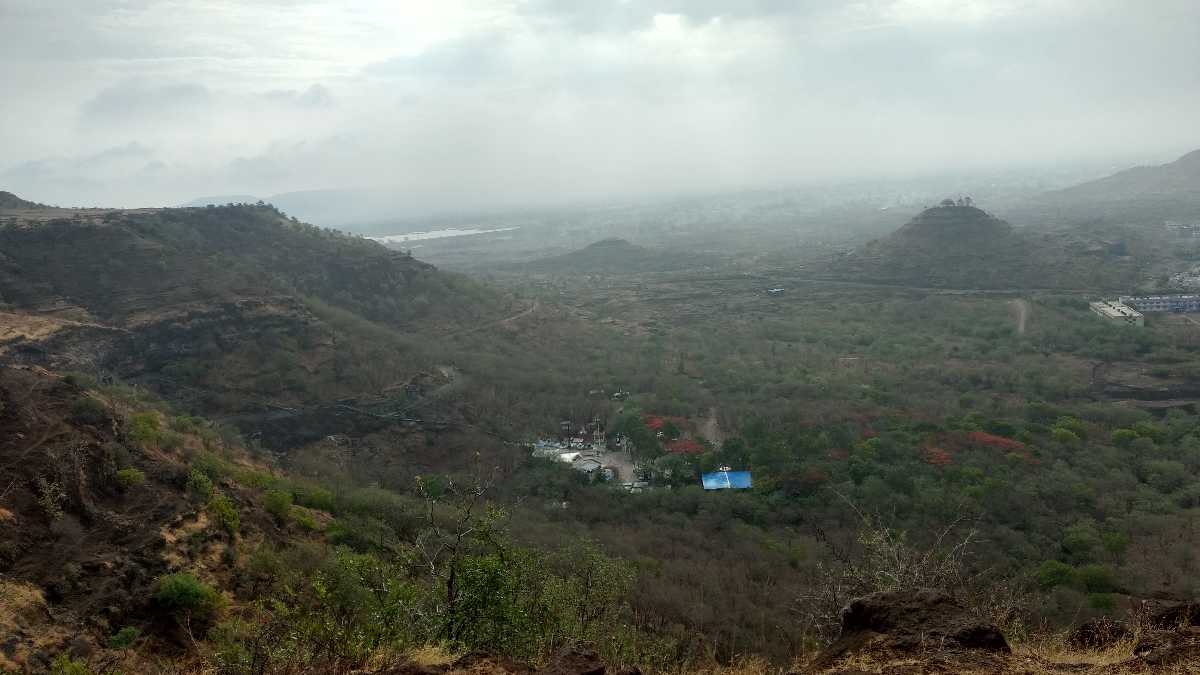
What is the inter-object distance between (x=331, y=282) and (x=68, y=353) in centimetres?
2487

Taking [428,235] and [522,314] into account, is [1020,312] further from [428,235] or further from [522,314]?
[428,235]

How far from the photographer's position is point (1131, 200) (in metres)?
130

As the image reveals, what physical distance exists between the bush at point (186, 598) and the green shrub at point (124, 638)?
2.56ft

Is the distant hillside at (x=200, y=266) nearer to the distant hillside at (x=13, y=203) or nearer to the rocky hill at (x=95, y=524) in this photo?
the distant hillside at (x=13, y=203)

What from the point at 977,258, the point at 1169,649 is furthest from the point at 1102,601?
the point at 977,258

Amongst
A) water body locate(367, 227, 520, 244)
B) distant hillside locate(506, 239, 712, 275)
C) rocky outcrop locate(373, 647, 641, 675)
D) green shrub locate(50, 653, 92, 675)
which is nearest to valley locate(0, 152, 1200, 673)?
rocky outcrop locate(373, 647, 641, 675)

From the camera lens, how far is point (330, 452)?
3278 centimetres

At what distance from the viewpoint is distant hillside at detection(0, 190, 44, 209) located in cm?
5088

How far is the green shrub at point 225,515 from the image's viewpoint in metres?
16.5

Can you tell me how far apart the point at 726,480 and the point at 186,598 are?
2301 centimetres

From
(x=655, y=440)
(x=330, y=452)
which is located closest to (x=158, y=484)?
(x=330, y=452)

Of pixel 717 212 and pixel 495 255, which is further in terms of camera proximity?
pixel 717 212

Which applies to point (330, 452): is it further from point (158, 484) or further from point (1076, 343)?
point (1076, 343)

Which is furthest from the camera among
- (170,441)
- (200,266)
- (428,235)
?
(428,235)
